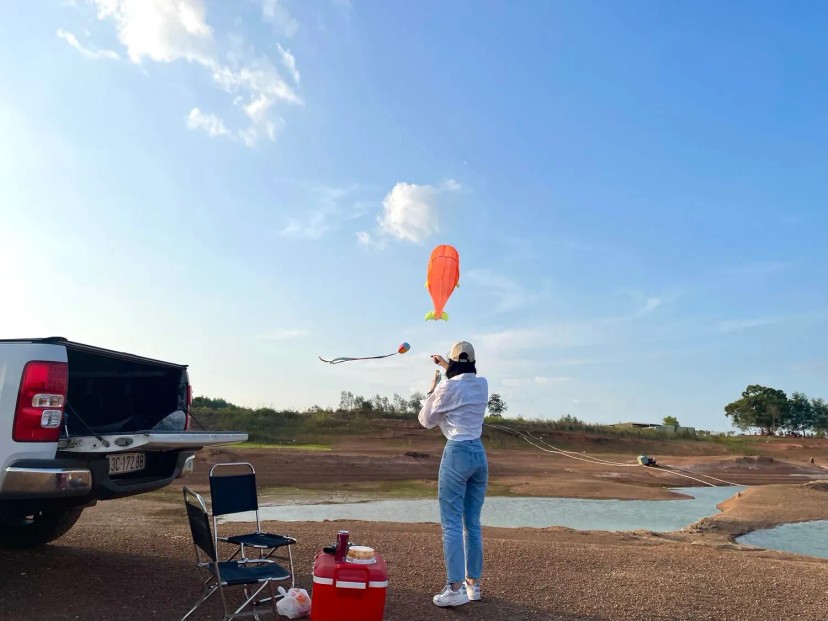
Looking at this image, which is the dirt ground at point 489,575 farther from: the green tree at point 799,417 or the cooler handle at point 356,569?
the green tree at point 799,417

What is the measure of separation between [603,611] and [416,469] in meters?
18.2

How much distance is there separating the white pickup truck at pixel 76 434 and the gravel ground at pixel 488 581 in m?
0.81

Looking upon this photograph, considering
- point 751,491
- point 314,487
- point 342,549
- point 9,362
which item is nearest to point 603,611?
point 342,549

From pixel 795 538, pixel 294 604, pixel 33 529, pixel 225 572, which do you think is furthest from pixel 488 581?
pixel 795 538

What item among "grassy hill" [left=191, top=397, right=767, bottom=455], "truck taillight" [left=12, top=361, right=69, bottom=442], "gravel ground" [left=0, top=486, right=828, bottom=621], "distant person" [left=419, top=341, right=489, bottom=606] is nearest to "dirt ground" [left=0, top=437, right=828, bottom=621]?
"gravel ground" [left=0, top=486, right=828, bottom=621]

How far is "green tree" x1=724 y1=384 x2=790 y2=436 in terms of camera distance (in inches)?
2761

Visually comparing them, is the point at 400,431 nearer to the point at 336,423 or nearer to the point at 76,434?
the point at 336,423

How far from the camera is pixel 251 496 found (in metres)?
5.76

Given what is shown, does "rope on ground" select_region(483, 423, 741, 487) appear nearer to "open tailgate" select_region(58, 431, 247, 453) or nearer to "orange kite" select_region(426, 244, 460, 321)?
"orange kite" select_region(426, 244, 460, 321)

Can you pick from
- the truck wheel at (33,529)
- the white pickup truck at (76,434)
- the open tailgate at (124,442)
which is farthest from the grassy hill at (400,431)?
the open tailgate at (124,442)

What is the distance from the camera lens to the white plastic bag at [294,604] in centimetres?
482

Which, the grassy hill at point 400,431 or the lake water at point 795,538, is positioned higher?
the grassy hill at point 400,431

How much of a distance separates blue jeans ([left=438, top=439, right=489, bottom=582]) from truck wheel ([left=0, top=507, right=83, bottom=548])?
3520mm

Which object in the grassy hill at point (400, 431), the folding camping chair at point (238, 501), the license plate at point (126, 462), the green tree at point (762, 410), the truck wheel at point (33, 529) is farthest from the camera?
the green tree at point (762, 410)
